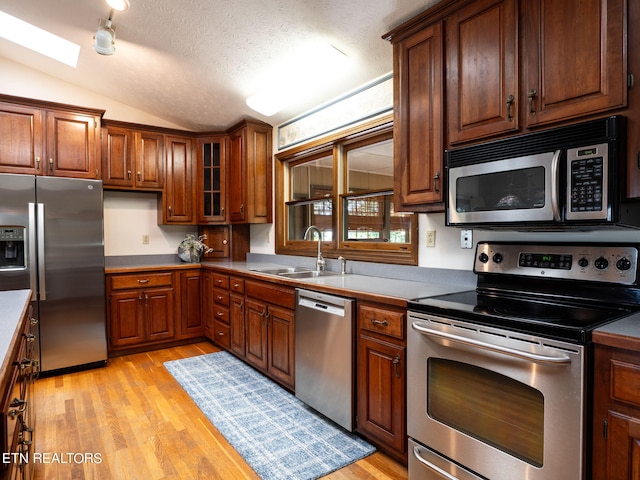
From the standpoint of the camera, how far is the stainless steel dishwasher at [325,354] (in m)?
2.10

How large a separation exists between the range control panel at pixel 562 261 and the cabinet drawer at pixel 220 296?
90.2 inches

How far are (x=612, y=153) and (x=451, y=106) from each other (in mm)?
751

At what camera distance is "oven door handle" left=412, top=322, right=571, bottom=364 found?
1193 millimetres

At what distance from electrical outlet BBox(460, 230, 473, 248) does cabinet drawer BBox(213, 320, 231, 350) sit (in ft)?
7.50

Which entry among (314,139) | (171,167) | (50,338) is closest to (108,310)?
(50,338)

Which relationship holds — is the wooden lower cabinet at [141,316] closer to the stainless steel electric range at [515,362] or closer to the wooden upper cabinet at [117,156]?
the wooden upper cabinet at [117,156]

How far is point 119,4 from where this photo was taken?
231 centimetres

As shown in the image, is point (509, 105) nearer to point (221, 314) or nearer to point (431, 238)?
point (431, 238)

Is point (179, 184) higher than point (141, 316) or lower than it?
higher

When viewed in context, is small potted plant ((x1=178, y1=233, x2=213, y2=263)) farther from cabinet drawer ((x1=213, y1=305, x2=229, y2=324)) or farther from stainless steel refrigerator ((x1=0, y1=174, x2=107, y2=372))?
stainless steel refrigerator ((x1=0, y1=174, x2=107, y2=372))

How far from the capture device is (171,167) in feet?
13.4

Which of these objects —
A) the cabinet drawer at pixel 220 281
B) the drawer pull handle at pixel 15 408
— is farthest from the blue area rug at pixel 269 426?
the drawer pull handle at pixel 15 408

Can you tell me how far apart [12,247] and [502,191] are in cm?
355

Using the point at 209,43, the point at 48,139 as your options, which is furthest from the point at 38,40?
the point at 209,43
